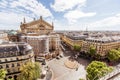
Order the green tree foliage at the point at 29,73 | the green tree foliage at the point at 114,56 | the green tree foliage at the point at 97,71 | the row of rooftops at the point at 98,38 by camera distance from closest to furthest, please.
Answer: the green tree foliage at the point at 97,71 < the green tree foliage at the point at 29,73 < the green tree foliage at the point at 114,56 < the row of rooftops at the point at 98,38

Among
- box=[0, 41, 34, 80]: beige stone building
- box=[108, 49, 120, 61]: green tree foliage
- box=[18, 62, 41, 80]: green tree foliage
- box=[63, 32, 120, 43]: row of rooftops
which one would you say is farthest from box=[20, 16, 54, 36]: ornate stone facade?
box=[108, 49, 120, 61]: green tree foliage

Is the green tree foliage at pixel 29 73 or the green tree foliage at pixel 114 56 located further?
the green tree foliage at pixel 114 56

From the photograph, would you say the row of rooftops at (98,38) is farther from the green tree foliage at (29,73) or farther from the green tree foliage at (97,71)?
the green tree foliage at (29,73)

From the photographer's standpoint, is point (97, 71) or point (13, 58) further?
point (13, 58)

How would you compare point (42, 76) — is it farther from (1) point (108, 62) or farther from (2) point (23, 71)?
(1) point (108, 62)

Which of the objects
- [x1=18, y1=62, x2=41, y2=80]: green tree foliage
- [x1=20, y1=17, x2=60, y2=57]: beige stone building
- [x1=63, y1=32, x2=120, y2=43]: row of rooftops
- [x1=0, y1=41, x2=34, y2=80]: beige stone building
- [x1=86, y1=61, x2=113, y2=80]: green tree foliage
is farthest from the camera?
[x1=63, y1=32, x2=120, y2=43]: row of rooftops

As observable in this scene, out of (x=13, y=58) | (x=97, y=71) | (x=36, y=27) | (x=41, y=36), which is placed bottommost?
(x=97, y=71)

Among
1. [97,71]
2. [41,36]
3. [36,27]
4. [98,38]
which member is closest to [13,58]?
[97,71]

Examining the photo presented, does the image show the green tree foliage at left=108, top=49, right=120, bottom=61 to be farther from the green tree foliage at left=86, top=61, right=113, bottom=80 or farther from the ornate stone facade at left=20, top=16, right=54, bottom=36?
the ornate stone facade at left=20, top=16, right=54, bottom=36

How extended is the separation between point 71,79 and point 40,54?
2811cm

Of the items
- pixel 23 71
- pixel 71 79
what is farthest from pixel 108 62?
pixel 23 71

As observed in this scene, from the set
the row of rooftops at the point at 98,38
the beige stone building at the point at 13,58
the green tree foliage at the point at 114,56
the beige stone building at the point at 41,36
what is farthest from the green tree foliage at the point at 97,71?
the beige stone building at the point at 41,36

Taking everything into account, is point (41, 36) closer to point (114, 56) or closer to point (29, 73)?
point (29, 73)

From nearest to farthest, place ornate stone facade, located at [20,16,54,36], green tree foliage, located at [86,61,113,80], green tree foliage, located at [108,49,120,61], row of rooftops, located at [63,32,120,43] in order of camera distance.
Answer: green tree foliage, located at [86,61,113,80] < green tree foliage, located at [108,49,120,61] < row of rooftops, located at [63,32,120,43] < ornate stone facade, located at [20,16,54,36]
